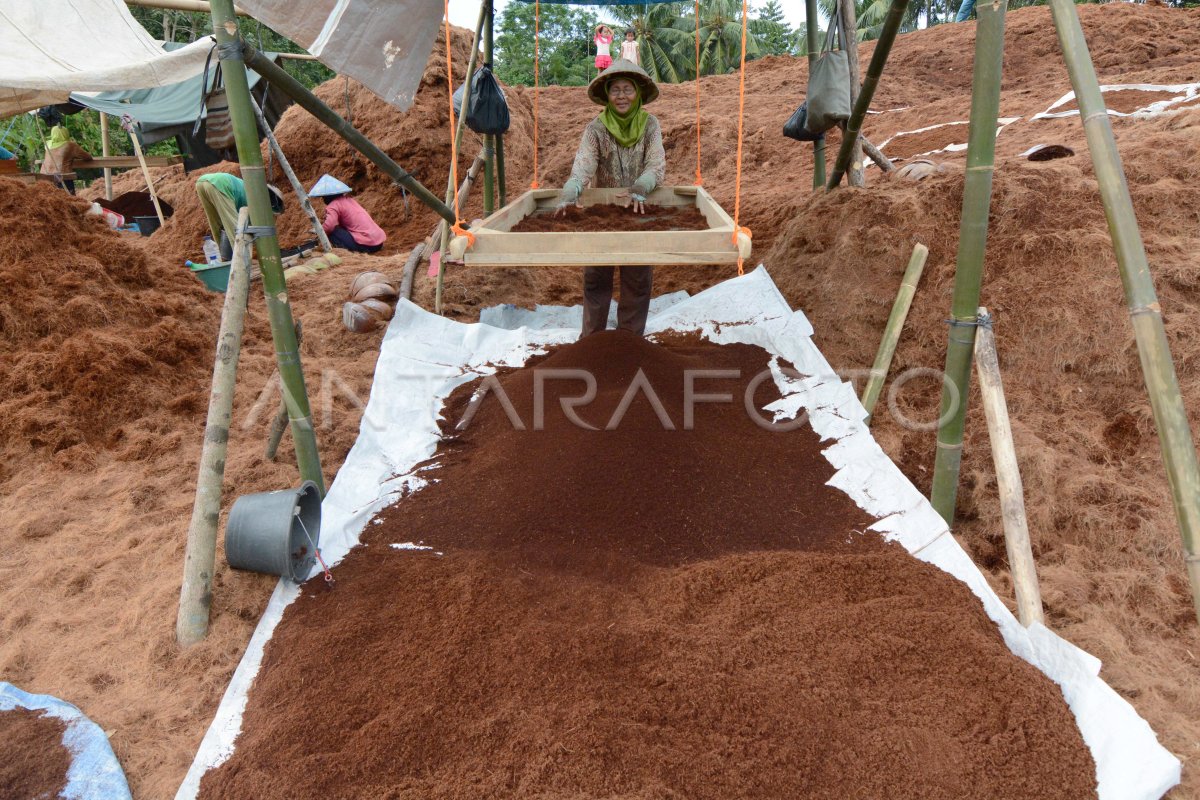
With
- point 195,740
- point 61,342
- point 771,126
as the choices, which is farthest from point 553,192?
point 771,126

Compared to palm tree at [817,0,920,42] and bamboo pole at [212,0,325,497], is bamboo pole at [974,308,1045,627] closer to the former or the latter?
bamboo pole at [212,0,325,497]

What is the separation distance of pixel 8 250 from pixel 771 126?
732 centimetres

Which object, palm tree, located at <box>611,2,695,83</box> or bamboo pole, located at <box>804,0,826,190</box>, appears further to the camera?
palm tree, located at <box>611,2,695,83</box>

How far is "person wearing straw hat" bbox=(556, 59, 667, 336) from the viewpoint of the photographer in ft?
12.1

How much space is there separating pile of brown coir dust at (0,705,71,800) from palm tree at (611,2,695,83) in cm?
2248

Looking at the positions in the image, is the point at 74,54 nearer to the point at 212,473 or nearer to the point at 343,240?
the point at 343,240

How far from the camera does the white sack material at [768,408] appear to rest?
5.02 ft

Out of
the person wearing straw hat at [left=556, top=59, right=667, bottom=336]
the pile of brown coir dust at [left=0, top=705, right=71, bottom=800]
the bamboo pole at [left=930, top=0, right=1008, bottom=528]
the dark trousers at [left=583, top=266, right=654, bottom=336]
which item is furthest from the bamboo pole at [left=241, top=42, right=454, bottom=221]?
the bamboo pole at [left=930, top=0, right=1008, bottom=528]

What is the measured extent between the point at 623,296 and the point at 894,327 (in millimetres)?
1422

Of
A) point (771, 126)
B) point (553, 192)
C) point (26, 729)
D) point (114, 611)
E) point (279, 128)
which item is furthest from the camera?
point (279, 128)

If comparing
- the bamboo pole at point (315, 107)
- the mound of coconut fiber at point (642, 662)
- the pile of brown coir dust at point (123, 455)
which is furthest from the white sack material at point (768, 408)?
the bamboo pole at point (315, 107)

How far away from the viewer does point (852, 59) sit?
13.4 feet

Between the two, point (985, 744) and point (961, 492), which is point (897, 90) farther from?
point (985, 744)

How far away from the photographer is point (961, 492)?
263 cm
